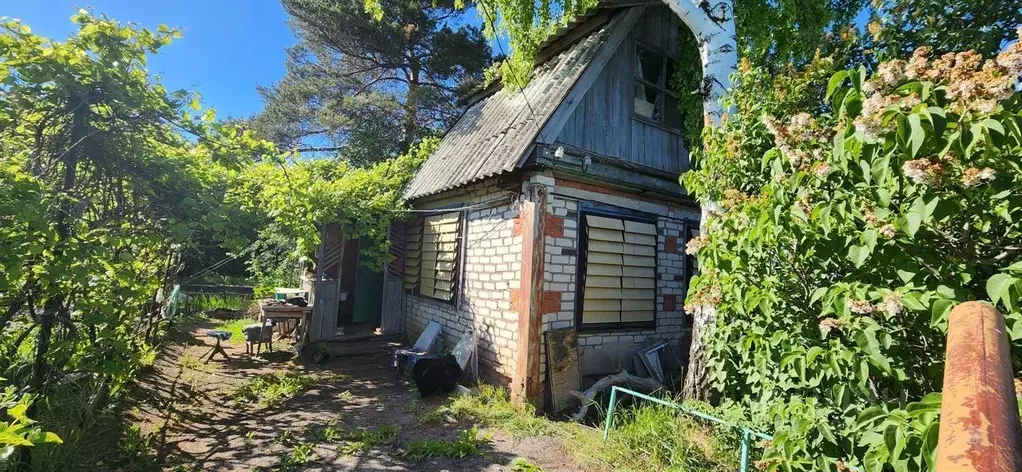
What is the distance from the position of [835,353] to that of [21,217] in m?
4.70

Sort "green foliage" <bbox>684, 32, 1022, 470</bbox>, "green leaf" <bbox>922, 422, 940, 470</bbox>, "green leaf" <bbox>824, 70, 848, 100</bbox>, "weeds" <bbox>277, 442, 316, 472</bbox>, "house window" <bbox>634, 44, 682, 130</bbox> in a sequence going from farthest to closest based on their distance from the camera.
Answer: "house window" <bbox>634, 44, 682, 130</bbox>, "weeds" <bbox>277, 442, 316, 472</bbox>, "green leaf" <bbox>824, 70, 848, 100</bbox>, "green foliage" <bbox>684, 32, 1022, 470</bbox>, "green leaf" <bbox>922, 422, 940, 470</bbox>

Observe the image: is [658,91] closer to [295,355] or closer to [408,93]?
[295,355]

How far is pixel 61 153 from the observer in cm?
353

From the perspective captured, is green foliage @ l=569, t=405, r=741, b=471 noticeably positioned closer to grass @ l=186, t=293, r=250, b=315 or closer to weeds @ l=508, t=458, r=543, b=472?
weeds @ l=508, t=458, r=543, b=472

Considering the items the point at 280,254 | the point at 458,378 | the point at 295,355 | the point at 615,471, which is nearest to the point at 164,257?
the point at 295,355

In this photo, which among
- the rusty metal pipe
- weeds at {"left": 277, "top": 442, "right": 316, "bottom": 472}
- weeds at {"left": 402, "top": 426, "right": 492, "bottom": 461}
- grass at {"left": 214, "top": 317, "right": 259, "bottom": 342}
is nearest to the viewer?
the rusty metal pipe

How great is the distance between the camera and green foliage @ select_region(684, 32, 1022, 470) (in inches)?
57.2

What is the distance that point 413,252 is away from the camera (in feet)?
31.0

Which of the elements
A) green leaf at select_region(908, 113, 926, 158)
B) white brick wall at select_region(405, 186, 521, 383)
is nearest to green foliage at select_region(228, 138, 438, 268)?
white brick wall at select_region(405, 186, 521, 383)

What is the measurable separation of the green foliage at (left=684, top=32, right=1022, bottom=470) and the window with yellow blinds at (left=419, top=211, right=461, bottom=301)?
17.4ft

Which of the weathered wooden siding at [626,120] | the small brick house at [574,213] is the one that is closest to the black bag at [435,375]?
the small brick house at [574,213]

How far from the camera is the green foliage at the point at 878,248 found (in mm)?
1453

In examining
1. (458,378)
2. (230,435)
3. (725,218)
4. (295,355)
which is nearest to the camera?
(725,218)

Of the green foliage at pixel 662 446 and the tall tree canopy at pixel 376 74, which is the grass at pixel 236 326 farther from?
the green foliage at pixel 662 446
